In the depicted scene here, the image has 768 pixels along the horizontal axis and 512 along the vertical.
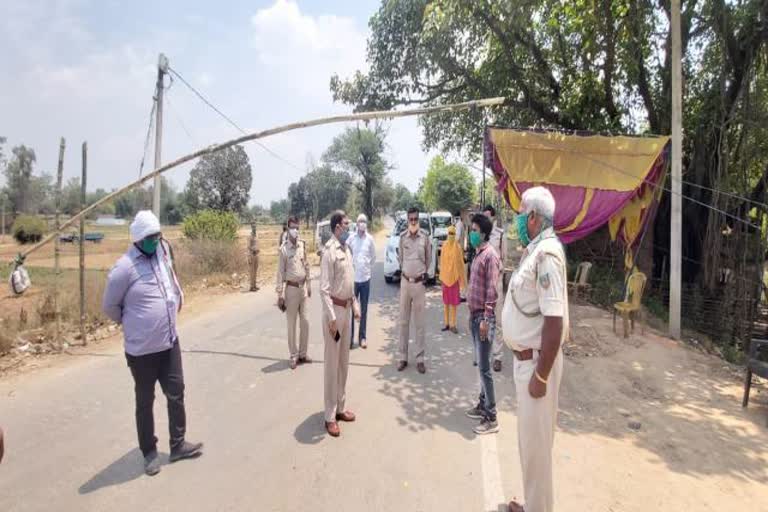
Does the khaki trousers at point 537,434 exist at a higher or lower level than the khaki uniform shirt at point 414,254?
lower

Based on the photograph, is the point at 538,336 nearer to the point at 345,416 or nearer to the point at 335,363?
the point at 335,363

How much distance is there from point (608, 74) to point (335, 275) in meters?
8.53

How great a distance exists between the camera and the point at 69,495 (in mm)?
3098

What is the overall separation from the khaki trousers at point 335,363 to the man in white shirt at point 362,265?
2.34 metres

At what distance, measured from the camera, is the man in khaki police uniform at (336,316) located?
3.92 m

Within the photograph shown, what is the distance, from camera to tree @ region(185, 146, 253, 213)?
36.2 m

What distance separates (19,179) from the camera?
5703cm

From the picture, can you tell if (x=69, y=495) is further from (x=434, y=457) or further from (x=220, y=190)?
(x=220, y=190)

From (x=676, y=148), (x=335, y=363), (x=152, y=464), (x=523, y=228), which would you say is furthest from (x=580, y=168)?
(x=152, y=464)

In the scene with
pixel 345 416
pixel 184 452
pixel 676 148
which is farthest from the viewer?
pixel 676 148

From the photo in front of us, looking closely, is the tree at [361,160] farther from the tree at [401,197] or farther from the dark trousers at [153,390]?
the dark trousers at [153,390]

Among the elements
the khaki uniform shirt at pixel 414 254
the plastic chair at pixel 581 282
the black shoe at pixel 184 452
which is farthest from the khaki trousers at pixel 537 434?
the plastic chair at pixel 581 282

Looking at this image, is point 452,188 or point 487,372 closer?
point 487,372

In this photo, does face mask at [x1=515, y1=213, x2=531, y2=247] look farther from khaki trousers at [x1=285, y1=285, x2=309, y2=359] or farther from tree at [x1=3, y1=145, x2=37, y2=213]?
tree at [x1=3, y1=145, x2=37, y2=213]
